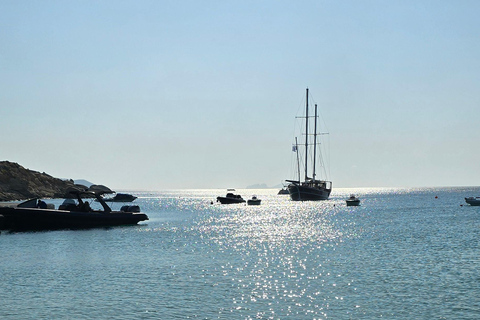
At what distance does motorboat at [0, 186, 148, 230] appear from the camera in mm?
72250

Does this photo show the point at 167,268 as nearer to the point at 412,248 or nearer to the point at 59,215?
the point at 412,248

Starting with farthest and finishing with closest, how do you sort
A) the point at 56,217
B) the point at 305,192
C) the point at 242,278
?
the point at 305,192, the point at 56,217, the point at 242,278

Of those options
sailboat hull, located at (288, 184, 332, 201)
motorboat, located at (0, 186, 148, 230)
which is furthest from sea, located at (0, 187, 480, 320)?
sailboat hull, located at (288, 184, 332, 201)

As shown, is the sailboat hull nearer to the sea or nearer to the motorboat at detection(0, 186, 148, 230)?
the motorboat at detection(0, 186, 148, 230)

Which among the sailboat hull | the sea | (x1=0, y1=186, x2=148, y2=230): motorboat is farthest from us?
the sailboat hull

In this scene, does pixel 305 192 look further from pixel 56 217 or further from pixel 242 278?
pixel 242 278

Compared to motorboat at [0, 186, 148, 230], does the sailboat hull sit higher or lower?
higher

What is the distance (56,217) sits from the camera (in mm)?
74062

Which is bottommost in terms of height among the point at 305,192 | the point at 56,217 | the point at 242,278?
the point at 242,278

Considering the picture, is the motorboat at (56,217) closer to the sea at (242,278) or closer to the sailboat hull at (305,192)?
the sea at (242,278)

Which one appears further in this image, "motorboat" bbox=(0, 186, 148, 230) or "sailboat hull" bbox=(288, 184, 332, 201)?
"sailboat hull" bbox=(288, 184, 332, 201)

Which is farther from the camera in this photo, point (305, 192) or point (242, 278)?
point (305, 192)

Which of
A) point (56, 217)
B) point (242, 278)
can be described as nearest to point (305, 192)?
point (56, 217)

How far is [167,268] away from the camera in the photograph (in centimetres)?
4072
